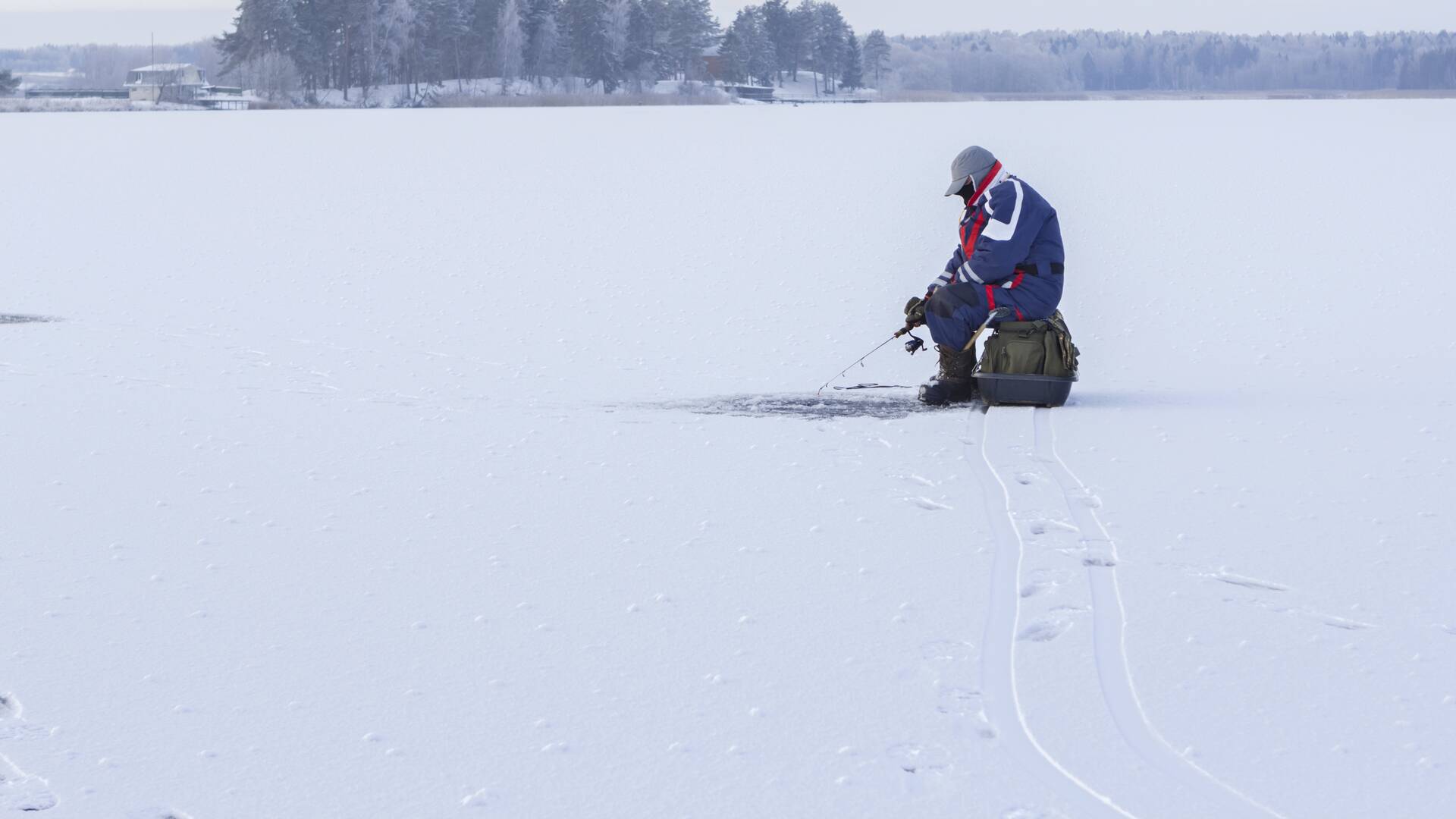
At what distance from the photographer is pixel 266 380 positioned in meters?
6.71

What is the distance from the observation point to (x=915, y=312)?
6172 mm

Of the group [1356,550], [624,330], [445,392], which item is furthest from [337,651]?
[624,330]

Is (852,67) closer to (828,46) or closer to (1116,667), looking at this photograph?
(828,46)

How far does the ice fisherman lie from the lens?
5.68m

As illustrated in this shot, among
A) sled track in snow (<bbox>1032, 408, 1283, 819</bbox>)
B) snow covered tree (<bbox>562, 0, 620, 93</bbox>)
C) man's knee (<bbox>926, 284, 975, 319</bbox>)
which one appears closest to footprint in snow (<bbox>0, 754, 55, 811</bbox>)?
sled track in snow (<bbox>1032, 408, 1283, 819</bbox>)

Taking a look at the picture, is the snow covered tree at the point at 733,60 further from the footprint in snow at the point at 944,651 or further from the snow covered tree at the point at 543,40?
the footprint in snow at the point at 944,651

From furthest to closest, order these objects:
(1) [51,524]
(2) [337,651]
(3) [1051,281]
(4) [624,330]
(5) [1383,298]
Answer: (5) [1383,298]
(4) [624,330]
(3) [1051,281]
(1) [51,524]
(2) [337,651]

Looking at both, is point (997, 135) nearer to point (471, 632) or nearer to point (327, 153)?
point (327, 153)

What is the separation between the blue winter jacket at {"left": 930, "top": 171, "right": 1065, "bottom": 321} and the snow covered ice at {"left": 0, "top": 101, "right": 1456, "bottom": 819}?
466 millimetres

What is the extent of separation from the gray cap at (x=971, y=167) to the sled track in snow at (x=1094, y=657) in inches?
44.5

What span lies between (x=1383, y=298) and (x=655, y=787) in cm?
741

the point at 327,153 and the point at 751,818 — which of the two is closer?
the point at 751,818

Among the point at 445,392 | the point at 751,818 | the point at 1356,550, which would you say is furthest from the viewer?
the point at 445,392

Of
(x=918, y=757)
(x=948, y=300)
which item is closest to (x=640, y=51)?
(x=948, y=300)
